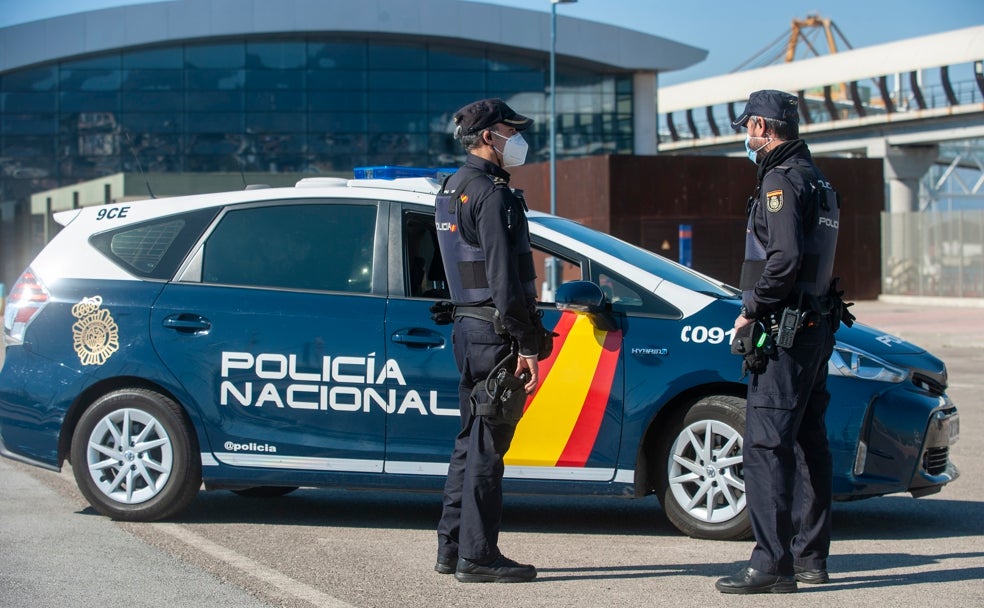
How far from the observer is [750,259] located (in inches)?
193

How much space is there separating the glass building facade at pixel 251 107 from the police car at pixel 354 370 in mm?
40757

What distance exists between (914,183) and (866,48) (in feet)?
25.7

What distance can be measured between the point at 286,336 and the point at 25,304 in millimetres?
1455

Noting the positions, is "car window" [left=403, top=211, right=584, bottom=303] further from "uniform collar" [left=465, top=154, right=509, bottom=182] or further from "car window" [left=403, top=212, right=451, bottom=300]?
"uniform collar" [left=465, top=154, right=509, bottom=182]

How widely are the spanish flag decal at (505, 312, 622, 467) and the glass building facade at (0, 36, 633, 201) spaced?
1629 inches

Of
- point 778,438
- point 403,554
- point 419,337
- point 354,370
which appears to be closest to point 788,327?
point 778,438

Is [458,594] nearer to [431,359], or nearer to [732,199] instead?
[431,359]

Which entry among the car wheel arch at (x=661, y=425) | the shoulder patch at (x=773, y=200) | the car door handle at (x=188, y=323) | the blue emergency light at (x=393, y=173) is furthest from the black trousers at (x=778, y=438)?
the car door handle at (x=188, y=323)

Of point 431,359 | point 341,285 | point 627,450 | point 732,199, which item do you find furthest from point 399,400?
point 732,199

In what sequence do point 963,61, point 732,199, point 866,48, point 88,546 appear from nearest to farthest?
point 88,546 → point 732,199 → point 963,61 → point 866,48

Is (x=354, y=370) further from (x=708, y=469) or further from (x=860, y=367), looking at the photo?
(x=860, y=367)

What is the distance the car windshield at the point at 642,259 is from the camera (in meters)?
6.07

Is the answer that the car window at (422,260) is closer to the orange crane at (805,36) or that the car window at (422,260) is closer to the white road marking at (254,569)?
the white road marking at (254,569)

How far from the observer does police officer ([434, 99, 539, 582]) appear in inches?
189
